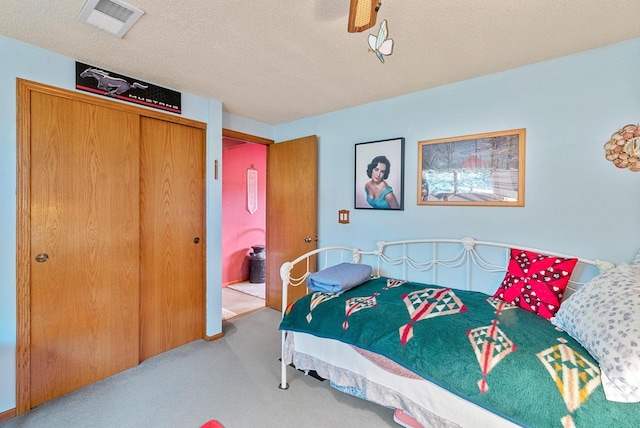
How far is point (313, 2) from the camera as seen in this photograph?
141cm

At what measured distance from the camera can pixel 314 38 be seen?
Answer: 1.71 metres

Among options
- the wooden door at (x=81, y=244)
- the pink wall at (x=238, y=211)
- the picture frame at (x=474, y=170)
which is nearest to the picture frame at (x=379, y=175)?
the picture frame at (x=474, y=170)

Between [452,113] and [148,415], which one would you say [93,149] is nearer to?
[148,415]

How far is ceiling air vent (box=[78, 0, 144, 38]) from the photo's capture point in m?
1.46

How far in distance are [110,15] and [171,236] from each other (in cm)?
167

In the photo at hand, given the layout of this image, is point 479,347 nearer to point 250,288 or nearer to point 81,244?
point 81,244

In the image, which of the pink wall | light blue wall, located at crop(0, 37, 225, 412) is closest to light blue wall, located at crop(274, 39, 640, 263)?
light blue wall, located at crop(0, 37, 225, 412)

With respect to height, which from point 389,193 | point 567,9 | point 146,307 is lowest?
point 146,307

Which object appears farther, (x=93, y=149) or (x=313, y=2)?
(x=93, y=149)

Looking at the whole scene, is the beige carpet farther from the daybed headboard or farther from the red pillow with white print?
the red pillow with white print

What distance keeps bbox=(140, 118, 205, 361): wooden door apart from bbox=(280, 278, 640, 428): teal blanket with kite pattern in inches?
48.8

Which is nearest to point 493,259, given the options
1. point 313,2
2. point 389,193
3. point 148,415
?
point 389,193

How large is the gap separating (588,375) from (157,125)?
10.4 ft

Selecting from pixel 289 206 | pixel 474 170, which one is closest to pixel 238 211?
pixel 289 206
